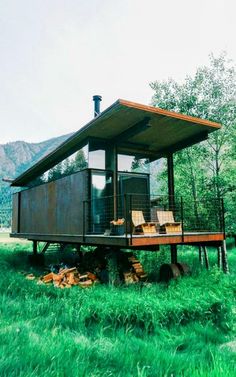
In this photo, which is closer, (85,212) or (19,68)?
(85,212)

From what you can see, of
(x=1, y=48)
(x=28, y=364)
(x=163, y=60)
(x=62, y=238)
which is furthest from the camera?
(x=163, y=60)

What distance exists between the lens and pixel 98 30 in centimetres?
1191

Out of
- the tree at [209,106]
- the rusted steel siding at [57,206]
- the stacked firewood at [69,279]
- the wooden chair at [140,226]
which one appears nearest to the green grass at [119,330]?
the stacked firewood at [69,279]

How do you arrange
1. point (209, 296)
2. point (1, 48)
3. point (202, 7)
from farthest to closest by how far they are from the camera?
point (1, 48), point (202, 7), point (209, 296)

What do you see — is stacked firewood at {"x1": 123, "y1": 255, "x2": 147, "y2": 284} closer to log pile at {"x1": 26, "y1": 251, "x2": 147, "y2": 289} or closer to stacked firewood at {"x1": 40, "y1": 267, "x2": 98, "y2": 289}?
log pile at {"x1": 26, "y1": 251, "x2": 147, "y2": 289}

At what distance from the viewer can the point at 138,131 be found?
27.8 ft

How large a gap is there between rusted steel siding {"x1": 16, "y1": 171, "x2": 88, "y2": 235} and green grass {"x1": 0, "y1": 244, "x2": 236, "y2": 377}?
2.51m

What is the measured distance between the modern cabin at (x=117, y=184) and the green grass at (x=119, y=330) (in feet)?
5.07

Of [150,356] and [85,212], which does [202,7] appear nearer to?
[85,212]

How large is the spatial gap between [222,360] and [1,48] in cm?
1557

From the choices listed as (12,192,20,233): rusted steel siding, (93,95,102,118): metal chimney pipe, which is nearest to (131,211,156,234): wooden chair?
(93,95,102,118): metal chimney pipe

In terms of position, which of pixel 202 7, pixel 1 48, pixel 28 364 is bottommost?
pixel 28 364

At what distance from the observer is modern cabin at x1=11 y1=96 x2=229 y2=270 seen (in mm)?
7738

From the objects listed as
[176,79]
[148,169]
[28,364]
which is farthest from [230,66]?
[28,364]
